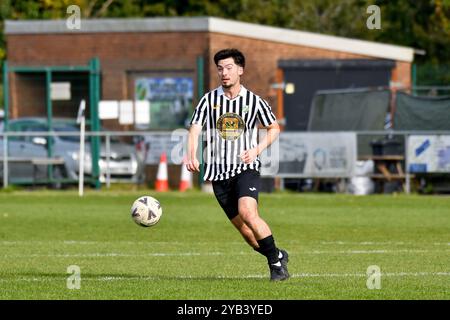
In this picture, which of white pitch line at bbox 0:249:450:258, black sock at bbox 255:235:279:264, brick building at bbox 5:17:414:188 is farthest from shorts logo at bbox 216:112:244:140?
brick building at bbox 5:17:414:188

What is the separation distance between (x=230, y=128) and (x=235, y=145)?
0.17m

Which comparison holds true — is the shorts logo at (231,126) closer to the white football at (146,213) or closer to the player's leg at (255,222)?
the player's leg at (255,222)

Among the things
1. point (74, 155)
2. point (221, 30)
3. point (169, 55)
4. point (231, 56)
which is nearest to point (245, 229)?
point (231, 56)

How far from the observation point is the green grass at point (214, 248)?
36.9ft

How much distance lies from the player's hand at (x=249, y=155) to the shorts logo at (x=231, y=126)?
285 mm

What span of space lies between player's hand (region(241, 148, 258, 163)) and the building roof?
21591mm

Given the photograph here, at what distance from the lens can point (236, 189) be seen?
1204 cm

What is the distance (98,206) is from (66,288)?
14312 mm

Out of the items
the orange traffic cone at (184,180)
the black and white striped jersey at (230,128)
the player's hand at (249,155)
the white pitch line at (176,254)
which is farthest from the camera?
the orange traffic cone at (184,180)

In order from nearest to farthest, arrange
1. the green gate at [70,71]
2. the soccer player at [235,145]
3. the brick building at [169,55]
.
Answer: the soccer player at [235,145], the green gate at [70,71], the brick building at [169,55]

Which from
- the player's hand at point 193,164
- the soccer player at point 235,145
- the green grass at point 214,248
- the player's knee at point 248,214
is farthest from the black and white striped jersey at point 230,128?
the green grass at point 214,248

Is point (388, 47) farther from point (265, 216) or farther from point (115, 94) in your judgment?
point (265, 216)

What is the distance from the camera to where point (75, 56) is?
3484 cm

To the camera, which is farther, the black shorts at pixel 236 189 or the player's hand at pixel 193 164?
the black shorts at pixel 236 189
